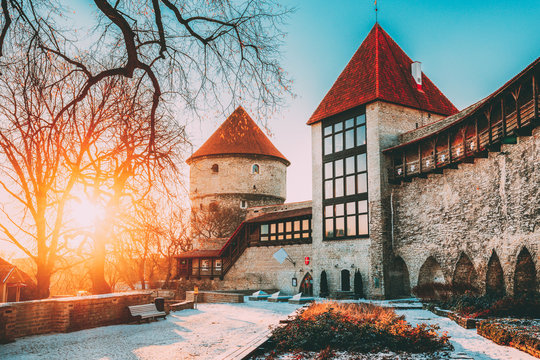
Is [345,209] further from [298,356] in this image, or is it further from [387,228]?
[298,356]

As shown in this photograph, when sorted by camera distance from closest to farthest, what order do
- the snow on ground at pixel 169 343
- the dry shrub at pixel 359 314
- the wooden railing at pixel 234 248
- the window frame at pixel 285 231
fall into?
the snow on ground at pixel 169 343, the dry shrub at pixel 359 314, the window frame at pixel 285 231, the wooden railing at pixel 234 248

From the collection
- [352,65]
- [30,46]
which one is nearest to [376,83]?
[352,65]

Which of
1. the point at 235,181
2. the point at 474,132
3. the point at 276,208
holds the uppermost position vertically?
the point at 235,181

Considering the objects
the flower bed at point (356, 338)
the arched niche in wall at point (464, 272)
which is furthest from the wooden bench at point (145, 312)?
the arched niche in wall at point (464, 272)

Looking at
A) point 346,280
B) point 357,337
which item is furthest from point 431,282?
point 357,337

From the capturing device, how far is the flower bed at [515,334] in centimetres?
832

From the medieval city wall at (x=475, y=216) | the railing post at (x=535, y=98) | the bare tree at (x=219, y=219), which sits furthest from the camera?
the bare tree at (x=219, y=219)

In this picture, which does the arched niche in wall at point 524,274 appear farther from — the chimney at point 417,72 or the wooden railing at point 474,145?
the chimney at point 417,72

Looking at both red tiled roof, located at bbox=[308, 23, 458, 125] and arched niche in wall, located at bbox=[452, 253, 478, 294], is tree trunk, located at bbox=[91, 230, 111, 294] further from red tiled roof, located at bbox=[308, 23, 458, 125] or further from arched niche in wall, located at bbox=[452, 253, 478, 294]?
red tiled roof, located at bbox=[308, 23, 458, 125]

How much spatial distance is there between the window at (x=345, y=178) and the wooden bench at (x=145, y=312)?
49.0ft

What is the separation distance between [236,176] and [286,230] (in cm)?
1191

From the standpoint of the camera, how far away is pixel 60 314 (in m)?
12.9

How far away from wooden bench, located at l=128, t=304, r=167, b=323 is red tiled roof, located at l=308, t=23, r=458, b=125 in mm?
17777

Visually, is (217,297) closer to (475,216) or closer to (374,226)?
(374,226)
